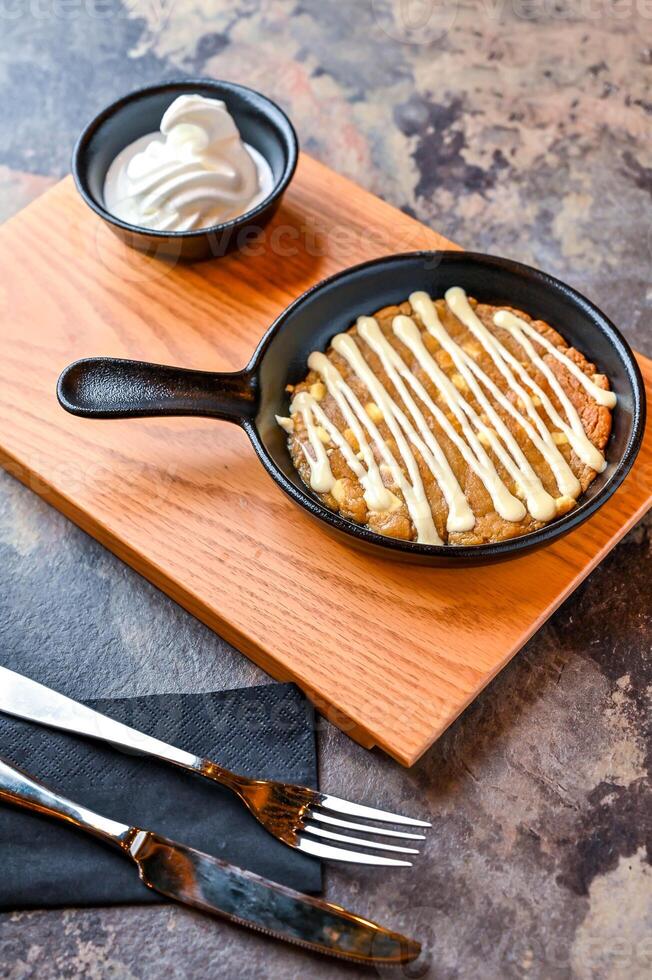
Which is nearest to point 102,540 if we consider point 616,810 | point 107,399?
point 107,399

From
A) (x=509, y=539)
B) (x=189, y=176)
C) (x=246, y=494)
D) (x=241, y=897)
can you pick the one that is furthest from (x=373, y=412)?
(x=241, y=897)

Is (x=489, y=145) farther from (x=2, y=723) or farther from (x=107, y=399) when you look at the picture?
(x=2, y=723)

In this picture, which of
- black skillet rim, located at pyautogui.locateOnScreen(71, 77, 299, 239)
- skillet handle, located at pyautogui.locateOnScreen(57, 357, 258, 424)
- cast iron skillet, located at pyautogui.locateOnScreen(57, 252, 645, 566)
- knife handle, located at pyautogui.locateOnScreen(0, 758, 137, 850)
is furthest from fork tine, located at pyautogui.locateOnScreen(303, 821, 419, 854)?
black skillet rim, located at pyautogui.locateOnScreen(71, 77, 299, 239)

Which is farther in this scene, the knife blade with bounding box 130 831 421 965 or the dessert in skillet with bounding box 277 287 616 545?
the dessert in skillet with bounding box 277 287 616 545

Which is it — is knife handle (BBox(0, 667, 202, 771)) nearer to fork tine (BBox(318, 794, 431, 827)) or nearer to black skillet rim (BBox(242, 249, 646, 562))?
fork tine (BBox(318, 794, 431, 827))

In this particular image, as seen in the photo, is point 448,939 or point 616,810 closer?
point 448,939

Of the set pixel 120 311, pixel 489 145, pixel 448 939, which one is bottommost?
pixel 448 939
